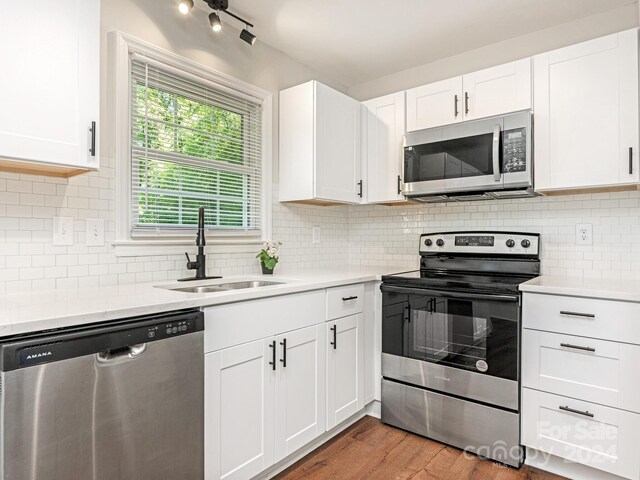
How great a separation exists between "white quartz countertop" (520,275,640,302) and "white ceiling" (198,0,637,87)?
1.59 m

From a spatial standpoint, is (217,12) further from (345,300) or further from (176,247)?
(345,300)

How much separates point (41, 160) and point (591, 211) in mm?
2828

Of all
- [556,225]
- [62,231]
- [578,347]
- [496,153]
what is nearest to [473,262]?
[556,225]

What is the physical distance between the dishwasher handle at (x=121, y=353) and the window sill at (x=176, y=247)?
2.49 ft

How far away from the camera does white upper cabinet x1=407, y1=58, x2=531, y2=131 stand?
2322 mm

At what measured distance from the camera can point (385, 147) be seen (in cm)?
288

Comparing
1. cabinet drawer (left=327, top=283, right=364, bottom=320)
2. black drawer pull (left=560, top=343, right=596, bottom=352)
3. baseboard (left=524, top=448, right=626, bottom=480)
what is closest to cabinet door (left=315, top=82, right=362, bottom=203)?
cabinet drawer (left=327, top=283, right=364, bottom=320)

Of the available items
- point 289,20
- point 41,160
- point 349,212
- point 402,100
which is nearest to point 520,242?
point 402,100

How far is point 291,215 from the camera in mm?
2932

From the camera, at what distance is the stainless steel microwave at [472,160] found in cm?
228

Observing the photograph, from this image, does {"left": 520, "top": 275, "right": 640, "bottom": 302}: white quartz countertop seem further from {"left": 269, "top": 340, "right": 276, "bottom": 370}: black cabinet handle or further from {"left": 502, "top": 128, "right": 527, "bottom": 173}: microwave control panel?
{"left": 269, "top": 340, "right": 276, "bottom": 370}: black cabinet handle

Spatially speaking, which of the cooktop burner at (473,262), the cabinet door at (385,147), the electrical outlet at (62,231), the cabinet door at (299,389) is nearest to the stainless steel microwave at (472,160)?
the cabinet door at (385,147)

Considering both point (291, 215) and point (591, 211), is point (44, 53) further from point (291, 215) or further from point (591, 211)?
point (591, 211)

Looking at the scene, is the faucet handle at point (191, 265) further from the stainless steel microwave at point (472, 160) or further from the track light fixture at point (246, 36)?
the stainless steel microwave at point (472, 160)
